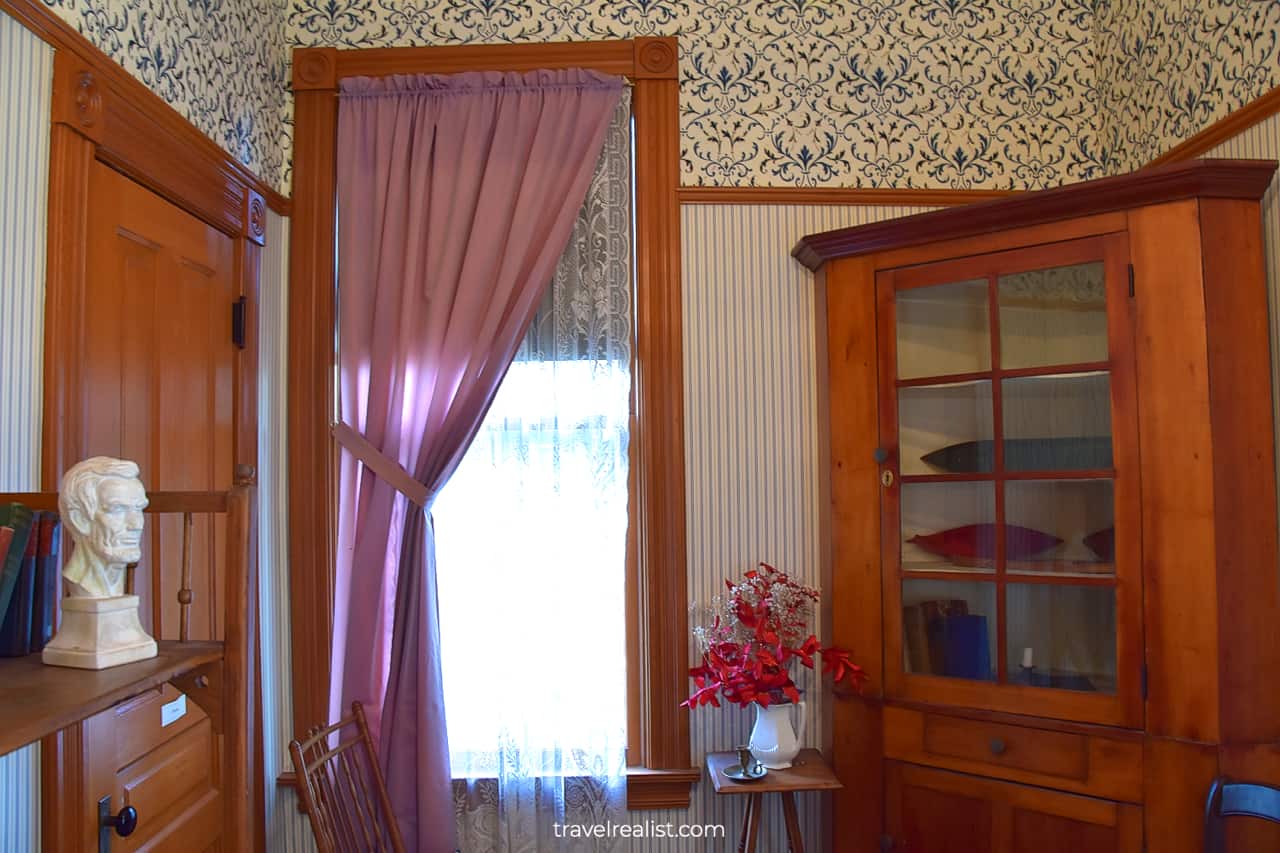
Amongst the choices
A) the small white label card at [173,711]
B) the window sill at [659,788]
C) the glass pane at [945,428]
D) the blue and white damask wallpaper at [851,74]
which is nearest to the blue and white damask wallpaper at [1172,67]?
the blue and white damask wallpaper at [851,74]

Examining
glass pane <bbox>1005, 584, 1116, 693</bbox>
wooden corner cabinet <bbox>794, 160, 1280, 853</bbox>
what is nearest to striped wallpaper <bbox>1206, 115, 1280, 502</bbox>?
wooden corner cabinet <bbox>794, 160, 1280, 853</bbox>

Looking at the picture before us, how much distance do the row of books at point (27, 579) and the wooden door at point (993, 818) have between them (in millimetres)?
1847

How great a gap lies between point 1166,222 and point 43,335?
88.8 inches

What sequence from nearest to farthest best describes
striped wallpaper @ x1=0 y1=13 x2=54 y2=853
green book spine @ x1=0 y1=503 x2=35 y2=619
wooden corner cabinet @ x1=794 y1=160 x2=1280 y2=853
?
green book spine @ x1=0 y1=503 x2=35 y2=619 < striped wallpaper @ x1=0 y1=13 x2=54 y2=853 < wooden corner cabinet @ x1=794 y1=160 x2=1280 y2=853

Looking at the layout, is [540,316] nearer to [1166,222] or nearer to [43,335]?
[43,335]

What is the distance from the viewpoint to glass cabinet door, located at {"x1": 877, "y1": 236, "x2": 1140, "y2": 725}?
1899 millimetres

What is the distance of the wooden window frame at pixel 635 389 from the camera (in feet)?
7.91

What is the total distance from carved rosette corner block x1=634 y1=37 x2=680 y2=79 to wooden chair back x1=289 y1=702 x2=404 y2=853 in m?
1.91

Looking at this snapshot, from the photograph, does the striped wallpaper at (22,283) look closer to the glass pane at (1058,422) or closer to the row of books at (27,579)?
the row of books at (27,579)

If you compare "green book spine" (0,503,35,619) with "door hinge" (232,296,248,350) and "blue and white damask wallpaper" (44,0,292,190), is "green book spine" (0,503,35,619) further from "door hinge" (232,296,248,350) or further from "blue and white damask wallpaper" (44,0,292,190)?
"door hinge" (232,296,248,350)

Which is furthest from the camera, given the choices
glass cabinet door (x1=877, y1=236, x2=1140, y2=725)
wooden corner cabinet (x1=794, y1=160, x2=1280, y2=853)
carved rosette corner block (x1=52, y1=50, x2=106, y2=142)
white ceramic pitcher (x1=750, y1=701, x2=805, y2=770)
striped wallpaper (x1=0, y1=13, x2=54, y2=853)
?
white ceramic pitcher (x1=750, y1=701, x2=805, y2=770)

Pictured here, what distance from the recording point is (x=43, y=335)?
5.04 feet

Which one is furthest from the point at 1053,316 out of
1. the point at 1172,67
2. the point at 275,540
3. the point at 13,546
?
the point at 275,540

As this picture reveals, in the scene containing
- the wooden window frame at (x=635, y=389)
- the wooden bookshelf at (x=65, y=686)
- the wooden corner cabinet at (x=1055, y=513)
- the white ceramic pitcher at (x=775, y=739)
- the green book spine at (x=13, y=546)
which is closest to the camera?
the wooden bookshelf at (x=65, y=686)
